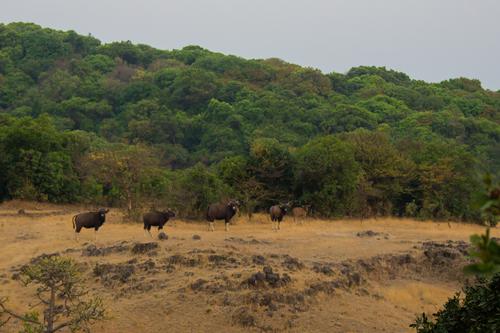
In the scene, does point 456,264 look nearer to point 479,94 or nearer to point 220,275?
point 220,275

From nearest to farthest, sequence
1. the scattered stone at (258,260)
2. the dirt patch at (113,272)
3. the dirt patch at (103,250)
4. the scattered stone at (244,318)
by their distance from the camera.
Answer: the scattered stone at (244,318), the dirt patch at (113,272), the scattered stone at (258,260), the dirt patch at (103,250)

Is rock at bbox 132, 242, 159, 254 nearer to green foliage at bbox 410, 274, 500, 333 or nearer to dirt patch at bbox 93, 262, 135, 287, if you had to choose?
dirt patch at bbox 93, 262, 135, 287

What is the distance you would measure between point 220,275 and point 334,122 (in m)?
42.5

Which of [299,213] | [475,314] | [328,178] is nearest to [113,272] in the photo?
[475,314]

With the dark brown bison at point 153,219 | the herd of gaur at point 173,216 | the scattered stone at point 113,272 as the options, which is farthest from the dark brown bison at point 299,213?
the scattered stone at point 113,272

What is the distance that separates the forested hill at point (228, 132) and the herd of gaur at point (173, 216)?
3.29 meters

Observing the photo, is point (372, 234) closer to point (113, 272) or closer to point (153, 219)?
point (153, 219)

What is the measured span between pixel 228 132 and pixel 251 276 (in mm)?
39191

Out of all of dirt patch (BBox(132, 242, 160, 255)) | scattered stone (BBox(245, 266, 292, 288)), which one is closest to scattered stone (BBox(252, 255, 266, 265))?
scattered stone (BBox(245, 266, 292, 288))

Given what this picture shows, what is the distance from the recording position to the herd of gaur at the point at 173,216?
2122 cm

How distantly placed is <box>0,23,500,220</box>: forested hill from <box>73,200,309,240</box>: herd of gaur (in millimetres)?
3289

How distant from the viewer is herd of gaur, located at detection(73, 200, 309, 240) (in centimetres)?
2122

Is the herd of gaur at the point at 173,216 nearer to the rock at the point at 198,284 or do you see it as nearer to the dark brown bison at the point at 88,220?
the dark brown bison at the point at 88,220

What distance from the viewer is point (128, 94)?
6669 cm
